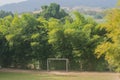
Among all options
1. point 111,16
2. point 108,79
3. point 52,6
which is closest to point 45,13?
point 52,6

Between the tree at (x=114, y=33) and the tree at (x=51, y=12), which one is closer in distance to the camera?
the tree at (x=114, y=33)

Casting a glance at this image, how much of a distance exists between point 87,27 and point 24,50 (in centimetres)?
374

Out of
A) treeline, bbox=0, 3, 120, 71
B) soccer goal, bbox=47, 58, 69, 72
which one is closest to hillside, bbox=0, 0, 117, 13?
treeline, bbox=0, 3, 120, 71

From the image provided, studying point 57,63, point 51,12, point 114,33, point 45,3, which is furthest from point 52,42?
point 45,3

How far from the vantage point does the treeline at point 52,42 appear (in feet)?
65.8

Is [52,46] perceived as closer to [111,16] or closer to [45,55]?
[45,55]

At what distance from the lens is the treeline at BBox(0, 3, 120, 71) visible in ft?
65.8

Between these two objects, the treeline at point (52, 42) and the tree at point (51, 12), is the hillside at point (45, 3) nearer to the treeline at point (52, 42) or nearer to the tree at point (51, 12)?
the tree at point (51, 12)

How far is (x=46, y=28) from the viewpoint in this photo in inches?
824

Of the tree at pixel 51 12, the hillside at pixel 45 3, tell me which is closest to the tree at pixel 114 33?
the tree at pixel 51 12

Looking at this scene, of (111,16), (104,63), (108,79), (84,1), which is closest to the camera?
(111,16)

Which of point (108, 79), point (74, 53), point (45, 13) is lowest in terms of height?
point (108, 79)

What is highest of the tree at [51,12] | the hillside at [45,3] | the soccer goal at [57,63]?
the hillside at [45,3]

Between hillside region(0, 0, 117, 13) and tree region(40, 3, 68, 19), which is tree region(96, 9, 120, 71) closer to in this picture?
tree region(40, 3, 68, 19)
